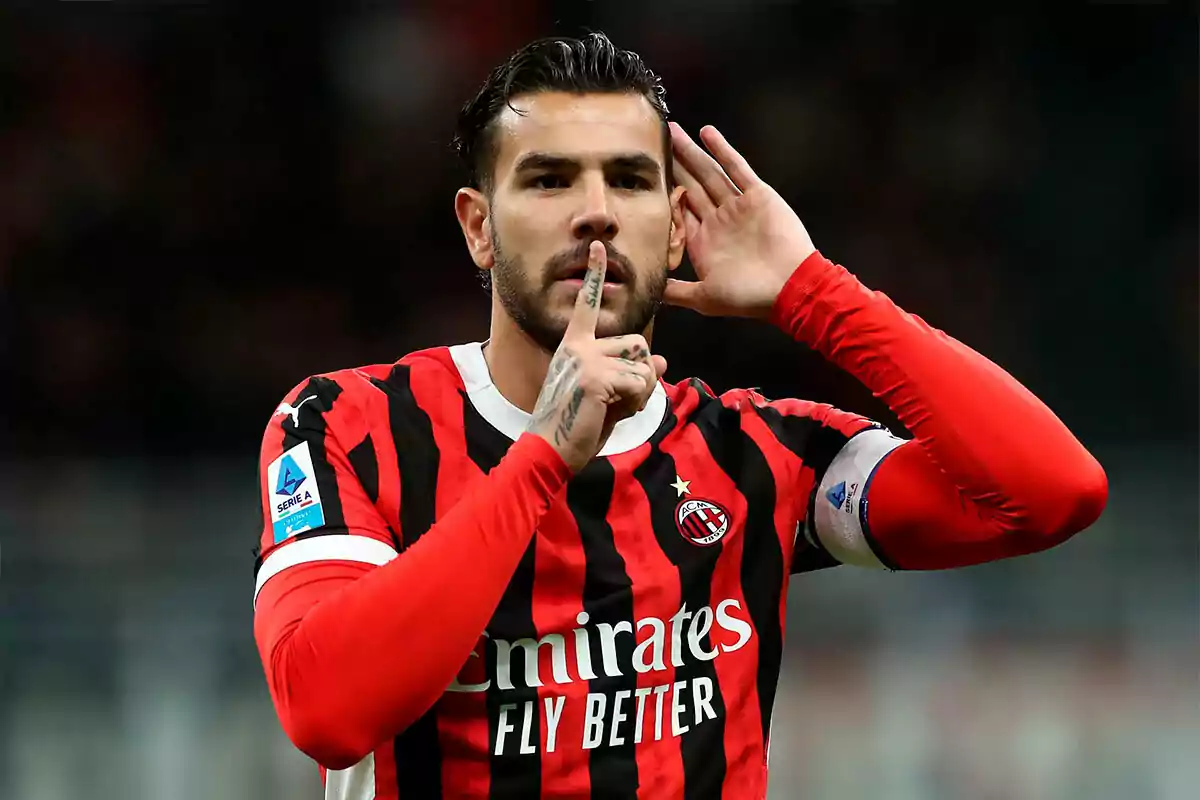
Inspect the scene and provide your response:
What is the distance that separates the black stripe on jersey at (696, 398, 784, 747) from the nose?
0.44m

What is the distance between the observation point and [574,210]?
2080mm

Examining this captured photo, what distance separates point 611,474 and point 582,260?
1.17 ft

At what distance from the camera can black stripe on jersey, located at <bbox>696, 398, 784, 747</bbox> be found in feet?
7.31

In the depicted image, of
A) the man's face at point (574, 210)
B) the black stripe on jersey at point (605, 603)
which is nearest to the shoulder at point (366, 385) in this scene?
the man's face at point (574, 210)

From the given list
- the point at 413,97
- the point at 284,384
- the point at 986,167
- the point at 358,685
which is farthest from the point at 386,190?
the point at 358,685

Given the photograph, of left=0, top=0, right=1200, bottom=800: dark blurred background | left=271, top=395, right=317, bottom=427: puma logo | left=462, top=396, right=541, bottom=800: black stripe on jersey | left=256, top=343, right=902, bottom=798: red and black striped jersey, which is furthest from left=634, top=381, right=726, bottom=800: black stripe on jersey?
left=0, top=0, right=1200, bottom=800: dark blurred background

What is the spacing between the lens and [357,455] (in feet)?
6.85

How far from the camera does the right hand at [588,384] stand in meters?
1.86

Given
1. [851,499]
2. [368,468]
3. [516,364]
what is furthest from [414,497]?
[851,499]

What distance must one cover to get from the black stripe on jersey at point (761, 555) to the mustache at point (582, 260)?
0.38m

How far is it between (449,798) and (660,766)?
0.32m

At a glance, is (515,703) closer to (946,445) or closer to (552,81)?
(946,445)

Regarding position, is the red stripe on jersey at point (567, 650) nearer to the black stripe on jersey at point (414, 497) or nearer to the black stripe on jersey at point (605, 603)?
the black stripe on jersey at point (605, 603)

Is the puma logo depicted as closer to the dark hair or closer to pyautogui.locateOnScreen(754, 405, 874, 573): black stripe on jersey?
the dark hair
